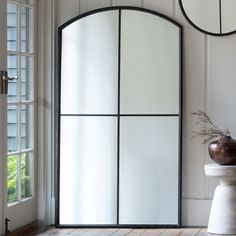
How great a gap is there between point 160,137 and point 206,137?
0.35 m

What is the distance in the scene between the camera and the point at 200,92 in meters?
4.51

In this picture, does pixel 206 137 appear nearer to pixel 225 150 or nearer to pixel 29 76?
pixel 225 150

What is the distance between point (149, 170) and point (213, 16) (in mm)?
1247

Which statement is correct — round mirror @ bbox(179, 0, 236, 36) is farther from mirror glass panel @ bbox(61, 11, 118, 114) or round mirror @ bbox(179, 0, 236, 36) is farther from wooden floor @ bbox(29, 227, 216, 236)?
wooden floor @ bbox(29, 227, 216, 236)

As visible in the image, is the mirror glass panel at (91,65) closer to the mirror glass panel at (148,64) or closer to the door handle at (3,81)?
the mirror glass panel at (148,64)

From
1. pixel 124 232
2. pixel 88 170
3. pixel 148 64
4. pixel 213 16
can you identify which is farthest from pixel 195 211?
pixel 213 16

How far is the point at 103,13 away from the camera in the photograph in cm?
452

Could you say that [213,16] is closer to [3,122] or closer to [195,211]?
[195,211]

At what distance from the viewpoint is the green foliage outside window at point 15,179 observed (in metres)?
4.16

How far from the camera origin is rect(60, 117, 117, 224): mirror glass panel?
178 inches

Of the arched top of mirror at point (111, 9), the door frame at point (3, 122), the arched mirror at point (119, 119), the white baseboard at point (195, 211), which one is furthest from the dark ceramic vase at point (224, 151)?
the door frame at point (3, 122)

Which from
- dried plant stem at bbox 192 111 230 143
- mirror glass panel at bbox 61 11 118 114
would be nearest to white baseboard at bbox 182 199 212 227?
dried plant stem at bbox 192 111 230 143

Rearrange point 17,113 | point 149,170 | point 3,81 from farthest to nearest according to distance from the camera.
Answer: point 149,170, point 17,113, point 3,81

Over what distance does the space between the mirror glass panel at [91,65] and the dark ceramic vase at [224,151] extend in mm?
836
